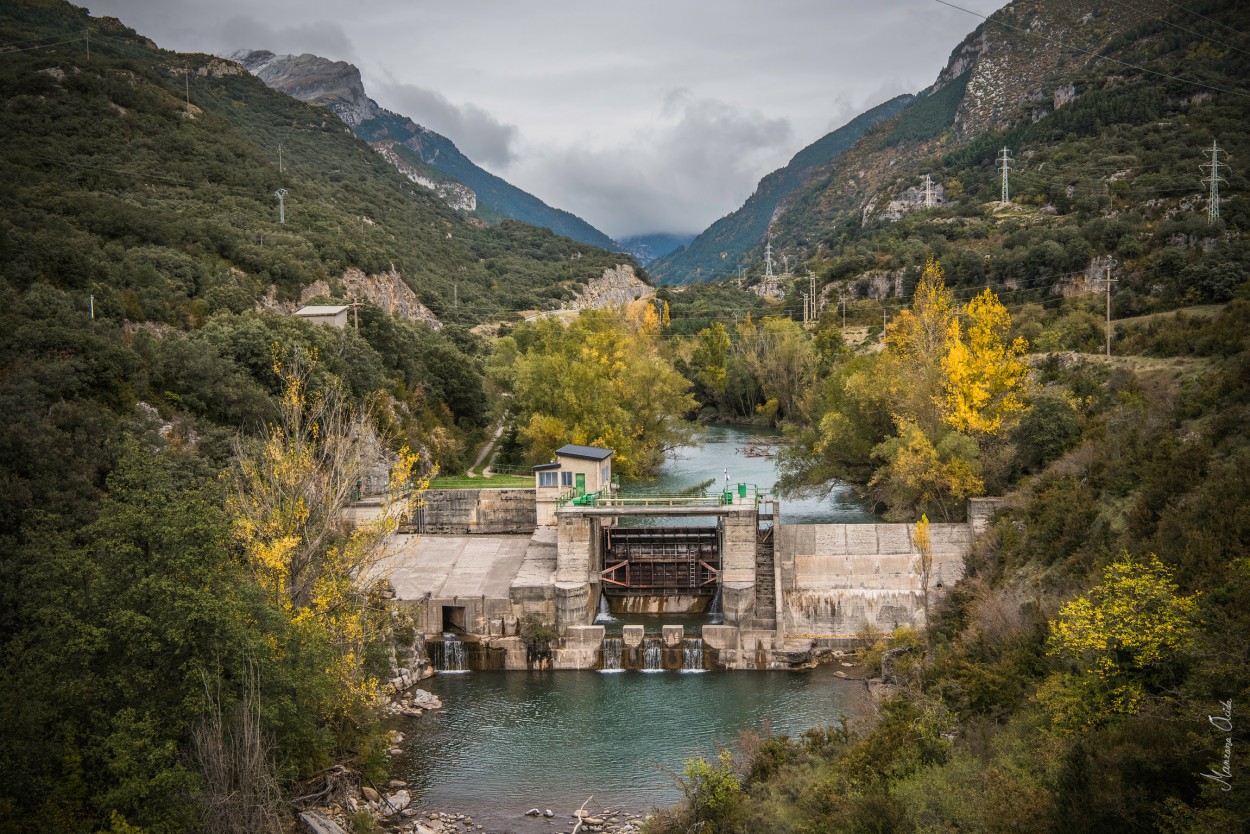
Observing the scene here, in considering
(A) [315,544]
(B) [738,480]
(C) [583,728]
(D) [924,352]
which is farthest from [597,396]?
(A) [315,544]

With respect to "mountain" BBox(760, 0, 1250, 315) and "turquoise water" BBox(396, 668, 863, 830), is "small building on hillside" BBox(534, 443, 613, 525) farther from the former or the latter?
"mountain" BBox(760, 0, 1250, 315)

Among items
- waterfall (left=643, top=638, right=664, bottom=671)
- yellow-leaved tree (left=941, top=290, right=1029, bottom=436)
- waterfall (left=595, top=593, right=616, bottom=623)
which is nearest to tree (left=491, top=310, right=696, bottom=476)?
waterfall (left=595, top=593, right=616, bottom=623)

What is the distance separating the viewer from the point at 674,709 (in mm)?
26219

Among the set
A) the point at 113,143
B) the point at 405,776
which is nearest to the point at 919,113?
the point at 113,143

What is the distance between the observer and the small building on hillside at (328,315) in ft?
152

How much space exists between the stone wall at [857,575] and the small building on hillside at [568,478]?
24.9 ft

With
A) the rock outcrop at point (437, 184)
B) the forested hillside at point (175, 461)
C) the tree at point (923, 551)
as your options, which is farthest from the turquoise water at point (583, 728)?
the rock outcrop at point (437, 184)

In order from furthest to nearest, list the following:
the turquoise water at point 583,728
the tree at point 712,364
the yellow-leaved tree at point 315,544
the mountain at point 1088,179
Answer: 1. the tree at point 712,364
2. the mountain at point 1088,179
3. the turquoise water at point 583,728
4. the yellow-leaved tree at point 315,544

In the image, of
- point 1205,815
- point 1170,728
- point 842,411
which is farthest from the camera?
point 842,411

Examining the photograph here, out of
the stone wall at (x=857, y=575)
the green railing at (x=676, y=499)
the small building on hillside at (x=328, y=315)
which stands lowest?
the stone wall at (x=857, y=575)

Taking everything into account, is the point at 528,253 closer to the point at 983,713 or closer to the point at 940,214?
the point at 940,214

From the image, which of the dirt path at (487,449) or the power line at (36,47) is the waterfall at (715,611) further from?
the power line at (36,47)

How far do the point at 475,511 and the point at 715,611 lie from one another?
10825mm

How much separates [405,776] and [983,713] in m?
13.2
